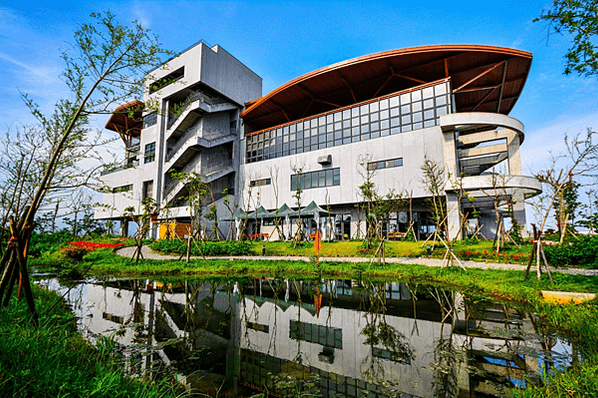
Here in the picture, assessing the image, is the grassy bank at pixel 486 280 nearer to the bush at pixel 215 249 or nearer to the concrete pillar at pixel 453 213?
the bush at pixel 215 249

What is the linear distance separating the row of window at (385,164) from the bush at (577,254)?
44.0 ft

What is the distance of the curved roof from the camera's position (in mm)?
23391

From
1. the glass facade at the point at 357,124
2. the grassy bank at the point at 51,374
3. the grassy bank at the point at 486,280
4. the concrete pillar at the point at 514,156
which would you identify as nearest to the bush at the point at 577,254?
the grassy bank at the point at 486,280

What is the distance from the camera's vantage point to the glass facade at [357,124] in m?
23.9

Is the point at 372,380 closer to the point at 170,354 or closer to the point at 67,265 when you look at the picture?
the point at 170,354

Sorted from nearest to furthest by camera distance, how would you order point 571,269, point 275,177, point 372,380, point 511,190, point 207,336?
point 372,380 → point 207,336 → point 571,269 → point 511,190 → point 275,177

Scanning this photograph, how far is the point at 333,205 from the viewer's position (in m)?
28.1

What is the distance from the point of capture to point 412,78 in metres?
26.1

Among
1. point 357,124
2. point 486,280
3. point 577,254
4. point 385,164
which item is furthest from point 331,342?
point 357,124

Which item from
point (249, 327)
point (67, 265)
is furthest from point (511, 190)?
point (67, 265)

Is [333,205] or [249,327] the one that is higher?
[333,205]

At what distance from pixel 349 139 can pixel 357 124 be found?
1468mm

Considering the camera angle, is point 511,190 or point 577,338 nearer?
point 577,338

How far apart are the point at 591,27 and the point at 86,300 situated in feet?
40.7
